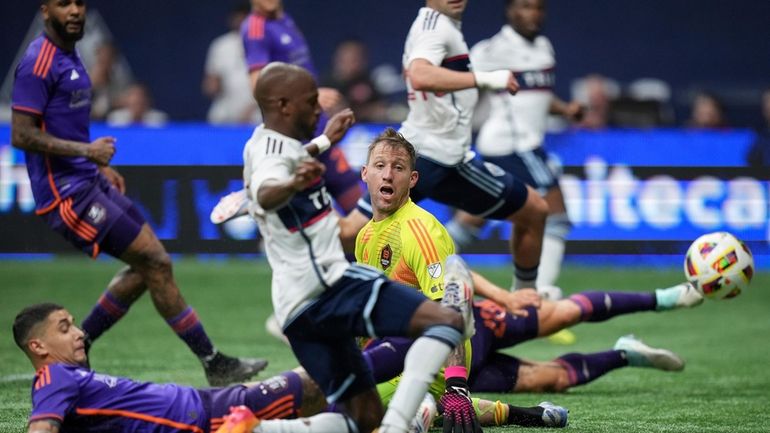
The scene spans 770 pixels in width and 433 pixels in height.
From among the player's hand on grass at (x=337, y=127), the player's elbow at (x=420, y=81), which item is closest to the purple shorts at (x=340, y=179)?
the player's elbow at (x=420, y=81)

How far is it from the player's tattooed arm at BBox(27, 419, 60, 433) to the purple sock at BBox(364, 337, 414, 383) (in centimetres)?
148

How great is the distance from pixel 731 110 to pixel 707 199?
5401mm

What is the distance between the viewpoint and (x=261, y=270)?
1350 centimetres

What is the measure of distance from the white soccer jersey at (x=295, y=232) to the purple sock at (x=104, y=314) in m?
3.09

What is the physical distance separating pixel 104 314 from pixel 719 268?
3701mm

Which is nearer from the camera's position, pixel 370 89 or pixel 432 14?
pixel 432 14

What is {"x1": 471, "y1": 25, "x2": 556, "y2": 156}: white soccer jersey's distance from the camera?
10719 mm

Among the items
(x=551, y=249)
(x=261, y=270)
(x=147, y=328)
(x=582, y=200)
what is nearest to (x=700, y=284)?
(x=551, y=249)

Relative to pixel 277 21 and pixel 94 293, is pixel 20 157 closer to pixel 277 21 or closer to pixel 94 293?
pixel 94 293

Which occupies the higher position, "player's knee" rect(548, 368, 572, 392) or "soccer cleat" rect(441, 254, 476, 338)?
"soccer cleat" rect(441, 254, 476, 338)

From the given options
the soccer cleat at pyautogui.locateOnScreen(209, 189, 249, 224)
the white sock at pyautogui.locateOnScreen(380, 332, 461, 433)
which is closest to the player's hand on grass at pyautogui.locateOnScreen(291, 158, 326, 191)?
the soccer cleat at pyautogui.locateOnScreen(209, 189, 249, 224)

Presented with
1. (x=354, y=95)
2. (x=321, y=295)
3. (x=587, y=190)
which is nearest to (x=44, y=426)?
(x=321, y=295)

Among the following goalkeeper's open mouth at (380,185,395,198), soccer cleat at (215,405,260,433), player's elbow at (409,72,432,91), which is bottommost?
soccer cleat at (215,405,260,433)

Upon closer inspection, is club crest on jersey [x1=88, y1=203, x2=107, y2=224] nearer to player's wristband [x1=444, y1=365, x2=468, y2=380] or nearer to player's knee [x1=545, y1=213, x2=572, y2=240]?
player's wristband [x1=444, y1=365, x2=468, y2=380]
